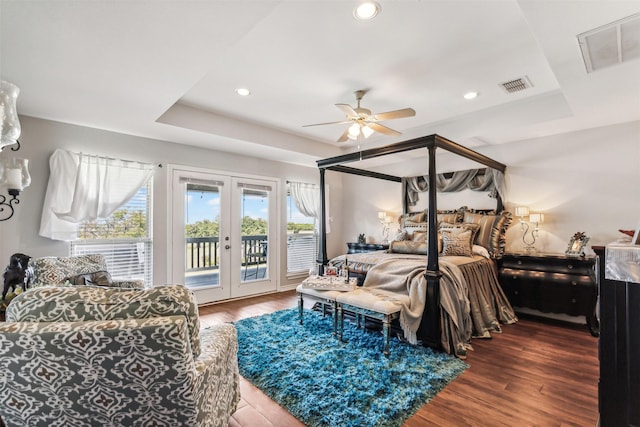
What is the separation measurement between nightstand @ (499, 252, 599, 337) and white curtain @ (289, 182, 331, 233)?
10.4 ft

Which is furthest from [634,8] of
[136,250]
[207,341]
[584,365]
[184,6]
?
[136,250]

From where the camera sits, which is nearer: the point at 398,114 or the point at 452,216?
the point at 398,114

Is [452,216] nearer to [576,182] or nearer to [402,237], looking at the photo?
[402,237]

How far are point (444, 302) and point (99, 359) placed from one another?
9.02ft

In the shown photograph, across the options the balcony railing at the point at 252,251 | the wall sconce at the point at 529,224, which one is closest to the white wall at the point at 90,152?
the balcony railing at the point at 252,251

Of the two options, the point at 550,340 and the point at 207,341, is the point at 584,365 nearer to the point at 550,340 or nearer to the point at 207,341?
the point at 550,340

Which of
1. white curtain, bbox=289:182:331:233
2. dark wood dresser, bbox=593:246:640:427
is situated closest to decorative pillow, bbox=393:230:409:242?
white curtain, bbox=289:182:331:233

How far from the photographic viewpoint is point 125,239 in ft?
12.7

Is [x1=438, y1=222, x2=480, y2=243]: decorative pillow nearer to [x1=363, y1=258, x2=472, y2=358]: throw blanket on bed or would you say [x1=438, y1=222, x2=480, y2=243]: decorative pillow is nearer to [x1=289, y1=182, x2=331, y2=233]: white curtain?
[x1=363, y1=258, x2=472, y2=358]: throw blanket on bed

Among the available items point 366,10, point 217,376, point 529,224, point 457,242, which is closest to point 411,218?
point 457,242

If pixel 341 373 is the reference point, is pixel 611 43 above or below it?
above

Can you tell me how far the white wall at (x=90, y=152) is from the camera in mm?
3184

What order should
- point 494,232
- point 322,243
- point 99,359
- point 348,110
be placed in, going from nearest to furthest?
point 99,359
point 348,110
point 494,232
point 322,243

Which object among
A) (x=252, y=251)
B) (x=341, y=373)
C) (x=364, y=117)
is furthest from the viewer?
(x=252, y=251)
